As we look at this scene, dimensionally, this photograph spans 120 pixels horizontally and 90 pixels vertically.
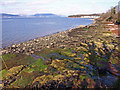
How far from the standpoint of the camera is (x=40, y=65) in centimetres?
1149

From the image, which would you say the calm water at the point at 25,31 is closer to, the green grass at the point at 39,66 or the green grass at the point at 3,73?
the green grass at the point at 3,73

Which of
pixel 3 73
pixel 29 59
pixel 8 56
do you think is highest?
pixel 8 56

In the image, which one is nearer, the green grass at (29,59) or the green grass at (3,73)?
the green grass at (3,73)

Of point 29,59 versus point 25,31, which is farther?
point 25,31

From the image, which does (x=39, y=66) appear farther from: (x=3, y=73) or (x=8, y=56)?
(x=8, y=56)

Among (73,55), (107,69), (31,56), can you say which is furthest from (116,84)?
(31,56)

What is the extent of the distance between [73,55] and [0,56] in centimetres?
1129

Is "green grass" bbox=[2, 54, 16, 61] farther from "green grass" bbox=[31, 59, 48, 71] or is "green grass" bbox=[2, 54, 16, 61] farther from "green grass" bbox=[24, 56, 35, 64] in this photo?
"green grass" bbox=[31, 59, 48, 71]

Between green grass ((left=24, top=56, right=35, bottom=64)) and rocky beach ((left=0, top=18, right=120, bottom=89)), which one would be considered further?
green grass ((left=24, top=56, right=35, bottom=64))

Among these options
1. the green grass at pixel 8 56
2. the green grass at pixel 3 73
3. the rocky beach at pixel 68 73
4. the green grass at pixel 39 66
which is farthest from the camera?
the green grass at pixel 8 56

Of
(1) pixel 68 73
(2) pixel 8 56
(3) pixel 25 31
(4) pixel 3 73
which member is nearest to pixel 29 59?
(4) pixel 3 73

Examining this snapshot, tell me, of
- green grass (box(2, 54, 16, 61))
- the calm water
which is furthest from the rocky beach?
the calm water

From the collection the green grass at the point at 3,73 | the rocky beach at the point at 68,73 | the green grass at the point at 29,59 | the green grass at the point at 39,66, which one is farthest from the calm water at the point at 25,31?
the rocky beach at the point at 68,73

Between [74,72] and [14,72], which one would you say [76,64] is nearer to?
[74,72]
